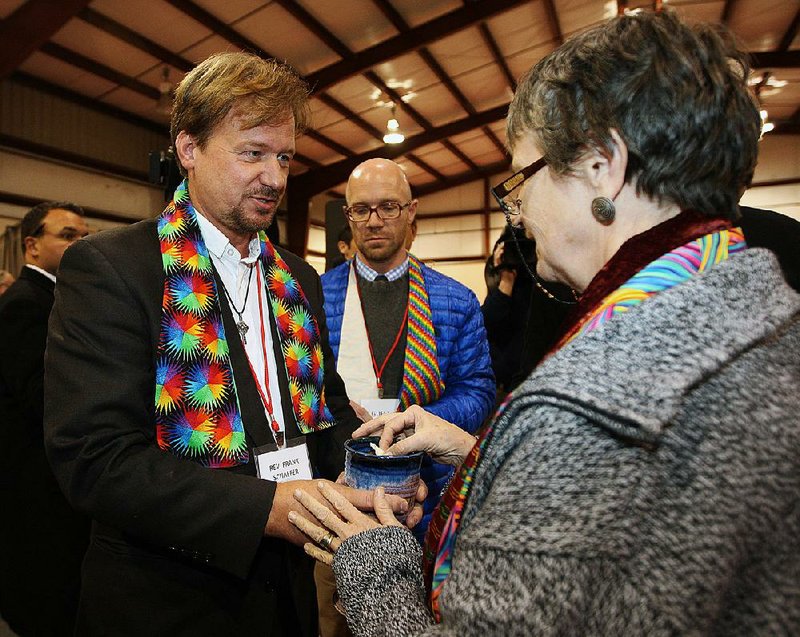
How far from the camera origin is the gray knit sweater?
1.97ft

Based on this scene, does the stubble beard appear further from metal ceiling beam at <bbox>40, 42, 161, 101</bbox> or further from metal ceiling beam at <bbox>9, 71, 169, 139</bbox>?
metal ceiling beam at <bbox>9, 71, 169, 139</bbox>

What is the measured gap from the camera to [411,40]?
856 centimetres

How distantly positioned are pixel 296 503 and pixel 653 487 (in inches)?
28.6

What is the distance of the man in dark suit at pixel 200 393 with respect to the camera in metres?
1.11

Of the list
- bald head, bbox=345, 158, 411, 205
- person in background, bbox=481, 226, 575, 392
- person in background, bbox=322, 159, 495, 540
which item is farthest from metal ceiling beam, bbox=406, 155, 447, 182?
person in background, bbox=322, 159, 495, 540

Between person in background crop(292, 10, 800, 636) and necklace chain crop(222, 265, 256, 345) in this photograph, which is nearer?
person in background crop(292, 10, 800, 636)

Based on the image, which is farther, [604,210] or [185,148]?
[185,148]

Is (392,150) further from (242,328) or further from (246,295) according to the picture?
(242,328)

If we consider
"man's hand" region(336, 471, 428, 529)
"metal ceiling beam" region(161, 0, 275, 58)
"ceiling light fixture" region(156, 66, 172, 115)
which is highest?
"metal ceiling beam" region(161, 0, 275, 58)

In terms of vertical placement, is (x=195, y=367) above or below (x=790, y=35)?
below

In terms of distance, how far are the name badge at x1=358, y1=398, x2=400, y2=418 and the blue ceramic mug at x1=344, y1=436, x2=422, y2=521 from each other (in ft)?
3.56

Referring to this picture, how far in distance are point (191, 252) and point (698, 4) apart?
10850 mm

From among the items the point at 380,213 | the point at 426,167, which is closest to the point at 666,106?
the point at 380,213

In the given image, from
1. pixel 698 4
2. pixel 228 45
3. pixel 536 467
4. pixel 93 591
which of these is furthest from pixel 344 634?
pixel 698 4
